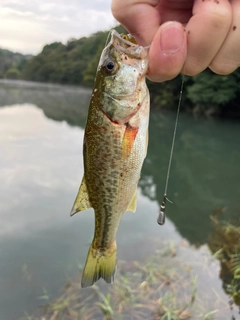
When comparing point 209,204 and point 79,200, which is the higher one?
point 79,200

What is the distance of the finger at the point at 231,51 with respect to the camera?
4.86 feet

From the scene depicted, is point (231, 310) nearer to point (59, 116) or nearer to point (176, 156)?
point (176, 156)

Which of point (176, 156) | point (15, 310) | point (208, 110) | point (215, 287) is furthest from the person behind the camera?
point (208, 110)

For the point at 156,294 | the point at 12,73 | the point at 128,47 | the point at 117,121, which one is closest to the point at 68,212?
the point at 156,294

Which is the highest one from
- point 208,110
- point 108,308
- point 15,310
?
point 208,110

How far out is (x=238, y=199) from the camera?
966 cm

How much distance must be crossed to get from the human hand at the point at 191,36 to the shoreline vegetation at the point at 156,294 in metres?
3.76

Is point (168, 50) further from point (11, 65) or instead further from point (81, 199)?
point (11, 65)

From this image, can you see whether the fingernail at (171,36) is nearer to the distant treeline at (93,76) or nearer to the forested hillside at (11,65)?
the distant treeline at (93,76)

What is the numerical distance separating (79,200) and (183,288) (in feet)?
12.4

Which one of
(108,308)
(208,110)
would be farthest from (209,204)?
(208,110)

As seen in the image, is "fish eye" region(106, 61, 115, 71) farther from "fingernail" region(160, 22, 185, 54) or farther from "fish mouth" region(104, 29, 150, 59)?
"fingernail" region(160, 22, 185, 54)

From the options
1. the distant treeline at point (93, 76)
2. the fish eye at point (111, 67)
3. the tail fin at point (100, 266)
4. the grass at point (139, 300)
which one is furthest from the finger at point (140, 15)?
the distant treeline at point (93, 76)

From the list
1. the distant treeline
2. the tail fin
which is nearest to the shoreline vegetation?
the tail fin
